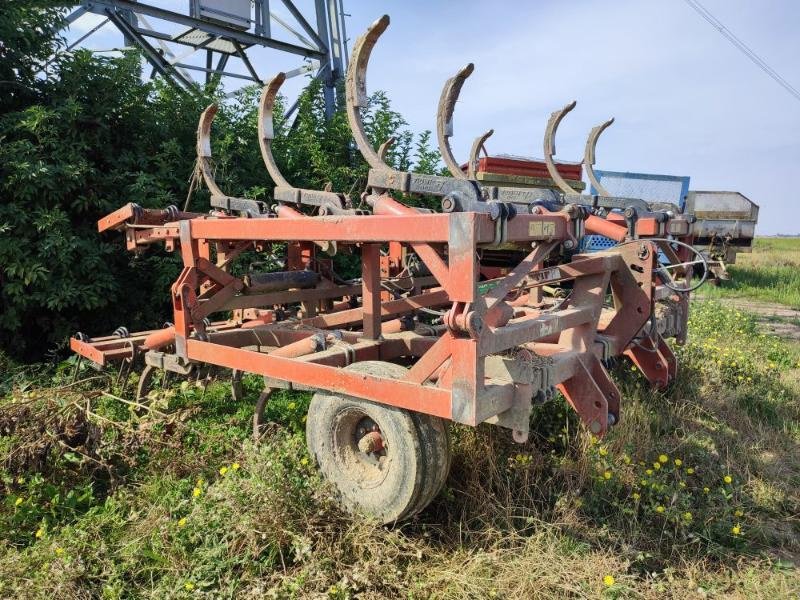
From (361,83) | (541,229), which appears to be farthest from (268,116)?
(541,229)

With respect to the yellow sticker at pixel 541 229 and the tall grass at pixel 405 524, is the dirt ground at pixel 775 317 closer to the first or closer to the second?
the tall grass at pixel 405 524

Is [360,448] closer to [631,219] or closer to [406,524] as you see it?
[406,524]

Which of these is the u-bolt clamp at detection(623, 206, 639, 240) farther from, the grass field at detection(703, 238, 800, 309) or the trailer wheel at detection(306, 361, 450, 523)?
the grass field at detection(703, 238, 800, 309)

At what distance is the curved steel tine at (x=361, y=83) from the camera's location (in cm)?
287

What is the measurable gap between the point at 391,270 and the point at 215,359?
8.26 ft

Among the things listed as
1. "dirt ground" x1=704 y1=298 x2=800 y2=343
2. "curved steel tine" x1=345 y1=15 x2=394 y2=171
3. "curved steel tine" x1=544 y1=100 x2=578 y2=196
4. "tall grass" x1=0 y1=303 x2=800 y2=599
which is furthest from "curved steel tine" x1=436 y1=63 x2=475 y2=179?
"dirt ground" x1=704 y1=298 x2=800 y2=343

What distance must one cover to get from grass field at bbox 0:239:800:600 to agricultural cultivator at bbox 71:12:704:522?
272 mm

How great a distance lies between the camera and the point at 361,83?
3.03 metres

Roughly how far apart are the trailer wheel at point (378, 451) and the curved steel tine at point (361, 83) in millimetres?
1043

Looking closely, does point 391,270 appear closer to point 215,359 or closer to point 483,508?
point 215,359

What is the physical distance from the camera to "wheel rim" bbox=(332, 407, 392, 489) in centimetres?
283

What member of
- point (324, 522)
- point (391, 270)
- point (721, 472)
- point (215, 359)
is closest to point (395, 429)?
point (324, 522)

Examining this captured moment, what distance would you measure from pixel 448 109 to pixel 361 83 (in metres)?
0.67

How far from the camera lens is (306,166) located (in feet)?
26.3
